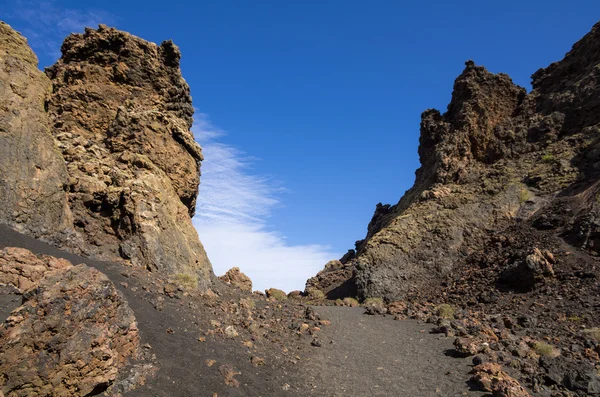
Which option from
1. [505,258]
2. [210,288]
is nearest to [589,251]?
[505,258]

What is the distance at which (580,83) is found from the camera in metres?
32.2

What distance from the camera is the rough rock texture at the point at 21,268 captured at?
27.1 ft

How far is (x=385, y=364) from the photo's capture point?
478 inches

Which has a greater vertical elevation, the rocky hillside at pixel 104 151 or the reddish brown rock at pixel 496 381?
the rocky hillside at pixel 104 151

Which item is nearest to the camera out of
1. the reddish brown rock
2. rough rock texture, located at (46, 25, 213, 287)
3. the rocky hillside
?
the reddish brown rock

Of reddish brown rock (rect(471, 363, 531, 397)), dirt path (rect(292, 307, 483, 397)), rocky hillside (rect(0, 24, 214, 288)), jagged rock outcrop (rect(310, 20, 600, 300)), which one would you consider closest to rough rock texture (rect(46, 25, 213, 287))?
rocky hillside (rect(0, 24, 214, 288))

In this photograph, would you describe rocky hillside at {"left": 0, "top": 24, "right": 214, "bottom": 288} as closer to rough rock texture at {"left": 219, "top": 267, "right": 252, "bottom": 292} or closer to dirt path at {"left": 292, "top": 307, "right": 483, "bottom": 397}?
dirt path at {"left": 292, "top": 307, "right": 483, "bottom": 397}

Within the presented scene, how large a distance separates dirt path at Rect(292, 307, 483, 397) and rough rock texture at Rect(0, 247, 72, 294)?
282 inches

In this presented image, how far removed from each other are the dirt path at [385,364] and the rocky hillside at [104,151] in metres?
6.66

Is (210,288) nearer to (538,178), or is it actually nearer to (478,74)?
(538,178)

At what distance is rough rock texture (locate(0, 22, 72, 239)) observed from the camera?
12344 millimetres

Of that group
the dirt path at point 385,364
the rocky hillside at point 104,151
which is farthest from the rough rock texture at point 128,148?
the dirt path at point 385,364

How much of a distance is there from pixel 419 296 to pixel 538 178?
47.1ft

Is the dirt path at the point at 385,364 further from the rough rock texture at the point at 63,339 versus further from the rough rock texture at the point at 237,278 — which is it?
the rough rock texture at the point at 237,278
